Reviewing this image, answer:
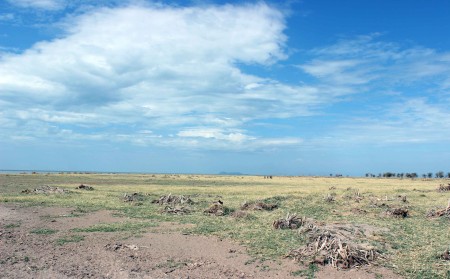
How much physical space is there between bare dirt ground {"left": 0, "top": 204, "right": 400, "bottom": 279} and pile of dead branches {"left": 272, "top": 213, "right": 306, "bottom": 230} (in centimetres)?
349

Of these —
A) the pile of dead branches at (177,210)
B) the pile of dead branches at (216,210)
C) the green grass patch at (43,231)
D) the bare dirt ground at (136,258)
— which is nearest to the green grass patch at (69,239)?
the bare dirt ground at (136,258)

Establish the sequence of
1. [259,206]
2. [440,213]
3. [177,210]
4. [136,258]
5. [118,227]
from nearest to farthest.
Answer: [136,258] → [118,227] → [440,213] → [177,210] → [259,206]

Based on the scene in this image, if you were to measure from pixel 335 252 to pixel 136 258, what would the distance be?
7075mm

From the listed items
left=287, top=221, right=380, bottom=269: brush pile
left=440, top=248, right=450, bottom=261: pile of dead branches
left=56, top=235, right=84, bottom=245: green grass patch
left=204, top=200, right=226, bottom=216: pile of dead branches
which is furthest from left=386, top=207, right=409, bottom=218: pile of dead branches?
left=56, top=235, right=84, bottom=245: green grass patch

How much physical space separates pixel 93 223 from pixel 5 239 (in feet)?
17.5

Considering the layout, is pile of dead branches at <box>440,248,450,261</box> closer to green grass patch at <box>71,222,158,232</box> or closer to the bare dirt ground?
Answer: the bare dirt ground

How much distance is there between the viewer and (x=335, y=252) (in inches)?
520

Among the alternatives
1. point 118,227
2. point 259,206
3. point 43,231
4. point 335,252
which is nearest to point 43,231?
point 43,231

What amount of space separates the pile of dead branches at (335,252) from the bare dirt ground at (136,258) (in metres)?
0.40

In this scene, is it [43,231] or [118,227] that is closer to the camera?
[43,231]

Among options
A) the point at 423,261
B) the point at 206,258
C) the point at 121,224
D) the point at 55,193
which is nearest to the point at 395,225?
the point at 423,261

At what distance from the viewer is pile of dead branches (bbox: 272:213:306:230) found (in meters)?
19.2

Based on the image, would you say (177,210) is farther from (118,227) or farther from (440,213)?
(440,213)

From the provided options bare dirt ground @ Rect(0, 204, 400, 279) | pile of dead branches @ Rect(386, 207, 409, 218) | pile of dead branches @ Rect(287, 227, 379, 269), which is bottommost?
bare dirt ground @ Rect(0, 204, 400, 279)
